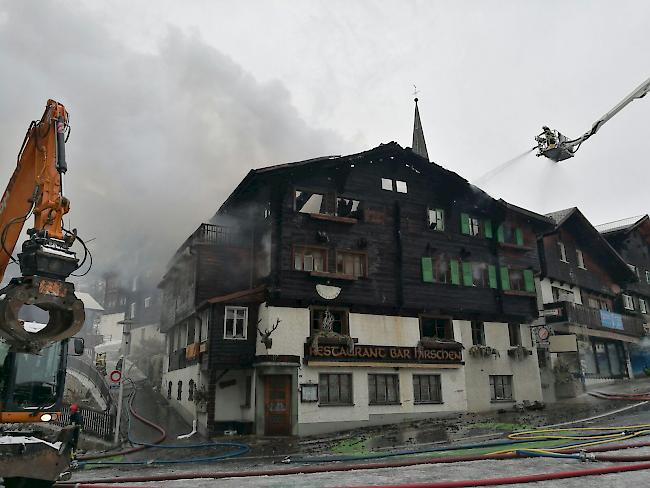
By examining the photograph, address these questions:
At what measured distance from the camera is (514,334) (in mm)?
30297

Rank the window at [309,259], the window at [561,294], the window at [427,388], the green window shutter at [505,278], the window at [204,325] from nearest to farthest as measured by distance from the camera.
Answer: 1. the window at [309,259]
2. the window at [204,325]
3. the window at [427,388]
4. the green window shutter at [505,278]
5. the window at [561,294]

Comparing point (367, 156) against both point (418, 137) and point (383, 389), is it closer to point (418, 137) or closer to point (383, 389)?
point (383, 389)

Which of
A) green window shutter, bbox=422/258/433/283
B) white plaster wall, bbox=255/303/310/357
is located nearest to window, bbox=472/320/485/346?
green window shutter, bbox=422/258/433/283

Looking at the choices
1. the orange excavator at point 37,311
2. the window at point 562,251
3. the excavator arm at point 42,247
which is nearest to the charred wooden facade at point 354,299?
the window at point 562,251

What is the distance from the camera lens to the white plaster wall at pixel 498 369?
1077 inches

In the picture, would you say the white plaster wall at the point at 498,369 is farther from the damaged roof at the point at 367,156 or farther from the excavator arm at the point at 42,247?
the excavator arm at the point at 42,247

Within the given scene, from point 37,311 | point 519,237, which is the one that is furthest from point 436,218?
point 37,311

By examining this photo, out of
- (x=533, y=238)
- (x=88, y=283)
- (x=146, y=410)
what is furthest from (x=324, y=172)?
(x=88, y=283)

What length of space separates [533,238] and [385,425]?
16028mm

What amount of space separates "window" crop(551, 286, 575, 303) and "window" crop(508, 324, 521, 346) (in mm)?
6100

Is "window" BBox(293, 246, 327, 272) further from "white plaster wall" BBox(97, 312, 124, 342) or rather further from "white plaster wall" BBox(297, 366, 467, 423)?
"white plaster wall" BBox(97, 312, 124, 342)

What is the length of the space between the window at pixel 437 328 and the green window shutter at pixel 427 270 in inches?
80.8

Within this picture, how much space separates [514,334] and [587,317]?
7.79 m

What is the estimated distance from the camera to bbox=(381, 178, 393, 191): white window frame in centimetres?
2835
